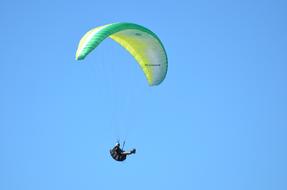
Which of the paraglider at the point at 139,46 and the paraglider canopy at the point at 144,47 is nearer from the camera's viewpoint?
the paraglider at the point at 139,46

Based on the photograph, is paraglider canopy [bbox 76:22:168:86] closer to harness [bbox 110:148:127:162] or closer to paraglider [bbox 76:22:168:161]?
paraglider [bbox 76:22:168:161]

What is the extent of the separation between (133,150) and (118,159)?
110 cm

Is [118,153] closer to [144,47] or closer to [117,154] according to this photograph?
[117,154]

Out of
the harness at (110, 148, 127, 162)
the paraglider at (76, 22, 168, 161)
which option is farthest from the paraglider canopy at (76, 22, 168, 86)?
the harness at (110, 148, 127, 162)

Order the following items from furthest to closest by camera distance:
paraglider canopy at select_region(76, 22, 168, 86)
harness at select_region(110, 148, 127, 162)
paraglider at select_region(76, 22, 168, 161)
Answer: harness at select_region(110, 148, 127, 162) → paraglider canopy at select_region(76, 22, 168, 86) → paraglider at select_region(76, 22, 168, 161)

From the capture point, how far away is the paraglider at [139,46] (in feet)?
244

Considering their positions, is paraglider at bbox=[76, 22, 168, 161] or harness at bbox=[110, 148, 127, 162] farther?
harness at bbox=[110, 148, 127, 162]

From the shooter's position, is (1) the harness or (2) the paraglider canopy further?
(1) the harness

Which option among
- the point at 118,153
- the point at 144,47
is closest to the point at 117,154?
the point at 118,153

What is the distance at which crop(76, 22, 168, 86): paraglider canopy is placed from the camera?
7575 cm

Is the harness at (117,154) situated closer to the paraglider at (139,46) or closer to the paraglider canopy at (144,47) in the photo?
the paraglider at (139,46)

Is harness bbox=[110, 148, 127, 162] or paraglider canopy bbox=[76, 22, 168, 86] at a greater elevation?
paraglider canopy bbox=[76, 22, 168, 86]

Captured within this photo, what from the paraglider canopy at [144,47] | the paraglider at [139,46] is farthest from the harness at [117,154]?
the paraglider canopy at [144,47]

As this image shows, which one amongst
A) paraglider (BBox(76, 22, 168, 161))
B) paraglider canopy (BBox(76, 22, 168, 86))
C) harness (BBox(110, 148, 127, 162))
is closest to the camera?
paraglider (BBox(76, 22, 168, 161))
